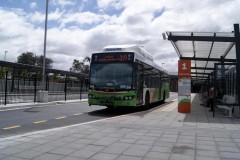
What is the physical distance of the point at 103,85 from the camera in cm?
1612

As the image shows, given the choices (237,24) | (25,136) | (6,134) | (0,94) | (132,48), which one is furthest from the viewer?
(0,94)

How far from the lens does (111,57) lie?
16469mm

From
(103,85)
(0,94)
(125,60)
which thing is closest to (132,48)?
(125,60)

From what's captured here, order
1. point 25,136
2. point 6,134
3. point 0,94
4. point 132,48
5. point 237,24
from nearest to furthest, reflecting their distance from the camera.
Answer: point 25,136, point 6,134, point 237,24, point 132,48, point 0,94

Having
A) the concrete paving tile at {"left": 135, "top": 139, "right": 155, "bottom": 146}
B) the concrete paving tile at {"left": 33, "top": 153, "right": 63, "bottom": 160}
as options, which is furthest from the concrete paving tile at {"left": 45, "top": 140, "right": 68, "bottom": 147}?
the concrete paving tile at {"left": 135, "top": 139, "right": 155, "bottom": 146}

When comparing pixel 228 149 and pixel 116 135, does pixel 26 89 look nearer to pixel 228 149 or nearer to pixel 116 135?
pixel 116 135

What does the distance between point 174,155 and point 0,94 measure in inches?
687

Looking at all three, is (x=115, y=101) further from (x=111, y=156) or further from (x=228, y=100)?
(x=111, y=156)

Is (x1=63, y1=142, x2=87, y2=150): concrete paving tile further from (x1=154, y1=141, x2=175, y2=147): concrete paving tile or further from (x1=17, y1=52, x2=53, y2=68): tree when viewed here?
(x1=17, y1=52, x2=53, y2=68): tree

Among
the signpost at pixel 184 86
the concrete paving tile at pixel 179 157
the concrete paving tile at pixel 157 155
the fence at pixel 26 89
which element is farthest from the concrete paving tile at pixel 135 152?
the signpost at pixel 184 86

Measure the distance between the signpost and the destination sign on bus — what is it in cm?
310

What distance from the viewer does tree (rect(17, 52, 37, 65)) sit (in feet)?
314

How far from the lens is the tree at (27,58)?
95688mm

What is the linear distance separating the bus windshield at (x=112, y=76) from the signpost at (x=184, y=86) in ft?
10.1
